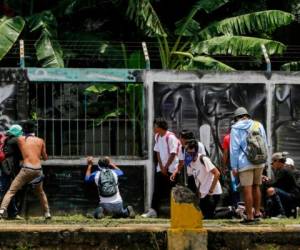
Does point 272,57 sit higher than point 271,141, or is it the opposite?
point 272,57

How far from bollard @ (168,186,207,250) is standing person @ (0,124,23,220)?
3410 mm

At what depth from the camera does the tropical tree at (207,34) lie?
1575 centimetres

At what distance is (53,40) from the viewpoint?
16109 mm

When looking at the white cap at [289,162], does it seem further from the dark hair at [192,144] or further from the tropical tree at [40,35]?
the tropical tree at [40,35]

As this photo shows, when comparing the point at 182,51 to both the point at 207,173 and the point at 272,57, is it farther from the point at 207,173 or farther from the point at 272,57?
the point at 207,173

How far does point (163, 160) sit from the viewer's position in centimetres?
1204

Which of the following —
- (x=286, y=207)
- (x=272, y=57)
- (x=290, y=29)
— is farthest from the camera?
(x=290, y=29)

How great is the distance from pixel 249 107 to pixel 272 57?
469 centimetres

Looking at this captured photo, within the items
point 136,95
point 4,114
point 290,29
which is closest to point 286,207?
point 136,95

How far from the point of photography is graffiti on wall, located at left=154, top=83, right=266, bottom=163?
13.0 meters

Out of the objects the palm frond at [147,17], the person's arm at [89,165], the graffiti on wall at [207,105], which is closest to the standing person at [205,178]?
the graffiti on wall at [207,105]

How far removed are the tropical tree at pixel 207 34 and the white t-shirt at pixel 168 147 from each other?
3.86 m

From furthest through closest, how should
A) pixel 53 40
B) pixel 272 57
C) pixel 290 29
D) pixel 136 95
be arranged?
pixel 290 29, pixel 272 57, pixel 53 40, pixel 136 95

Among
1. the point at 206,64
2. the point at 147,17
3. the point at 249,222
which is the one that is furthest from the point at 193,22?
the point at 249,222
